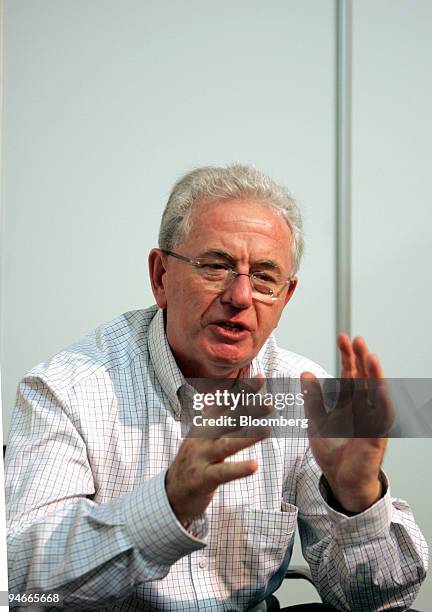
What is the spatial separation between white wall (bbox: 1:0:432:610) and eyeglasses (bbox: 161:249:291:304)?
0.49ft

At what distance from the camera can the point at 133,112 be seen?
1.14 m

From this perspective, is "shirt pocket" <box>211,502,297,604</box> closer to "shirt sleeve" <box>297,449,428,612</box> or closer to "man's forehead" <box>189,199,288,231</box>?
"shirt sleeve" <box>297,449,428,612</box>

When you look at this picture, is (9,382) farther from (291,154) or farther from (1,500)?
(291,154)

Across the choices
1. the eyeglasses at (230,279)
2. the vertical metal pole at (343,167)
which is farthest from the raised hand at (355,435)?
the vertical metal pole at (343,167)

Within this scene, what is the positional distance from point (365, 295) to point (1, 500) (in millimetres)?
628

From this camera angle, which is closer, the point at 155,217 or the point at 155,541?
the point at 155,541

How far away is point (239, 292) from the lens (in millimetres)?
955

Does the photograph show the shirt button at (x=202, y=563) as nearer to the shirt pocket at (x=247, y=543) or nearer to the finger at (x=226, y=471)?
the shirt pocket at (x=247, y=543)

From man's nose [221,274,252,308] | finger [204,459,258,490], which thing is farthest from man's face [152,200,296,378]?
finger [204,459,258,490]

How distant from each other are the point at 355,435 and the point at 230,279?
0.26 meters

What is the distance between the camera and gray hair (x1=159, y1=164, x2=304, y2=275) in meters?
1.03

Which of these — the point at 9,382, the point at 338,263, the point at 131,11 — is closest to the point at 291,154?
the point at 338,263

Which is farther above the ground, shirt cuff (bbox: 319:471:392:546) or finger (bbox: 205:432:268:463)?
finger (bbox: 205:432:268:463)

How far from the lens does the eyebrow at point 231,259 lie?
3.17 feet
